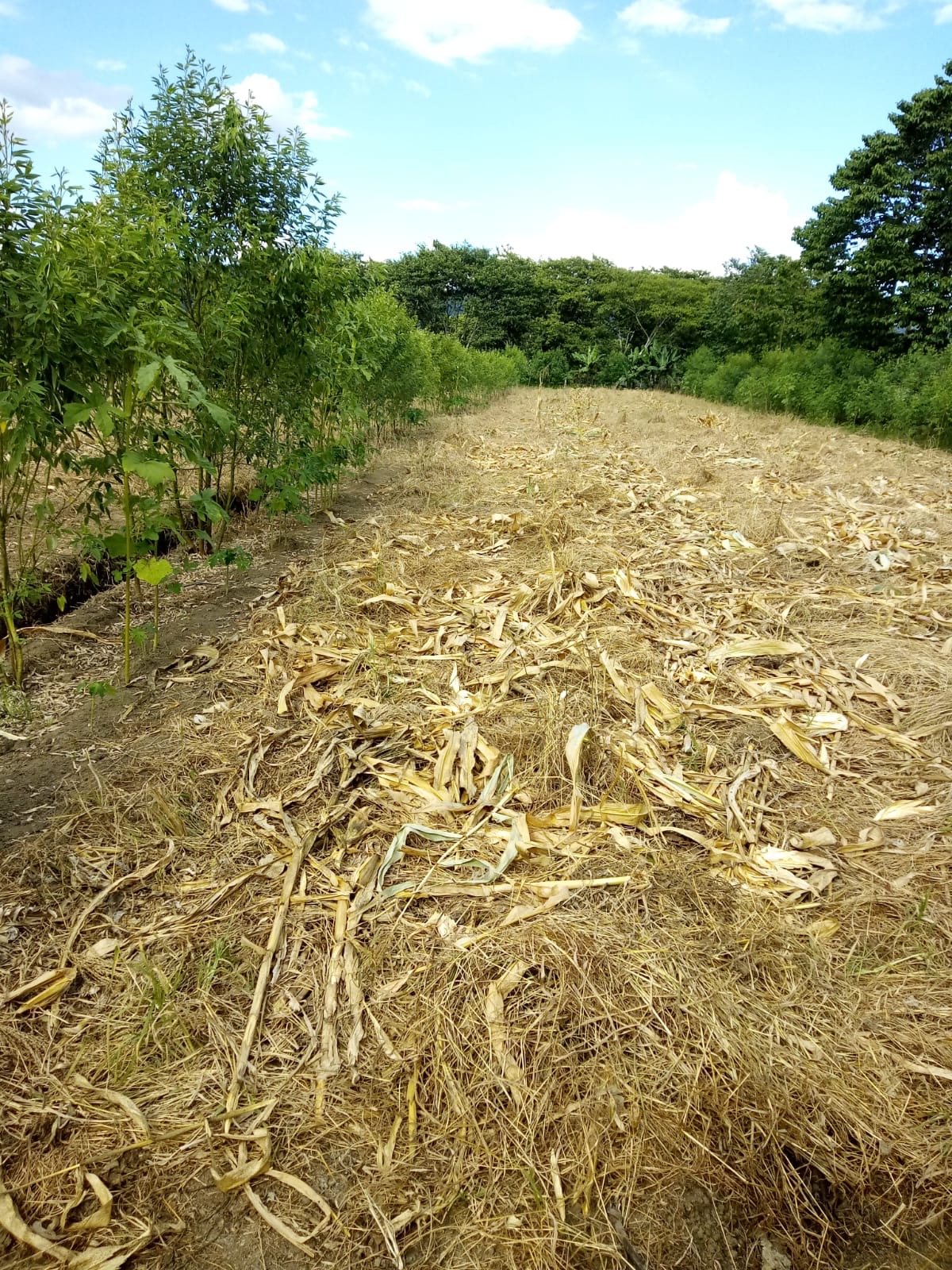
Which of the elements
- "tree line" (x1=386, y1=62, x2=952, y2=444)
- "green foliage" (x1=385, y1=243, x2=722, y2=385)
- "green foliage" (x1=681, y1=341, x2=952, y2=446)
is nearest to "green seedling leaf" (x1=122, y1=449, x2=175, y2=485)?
"tree line" (x1=386, y1=62, x2=952, y2=444)

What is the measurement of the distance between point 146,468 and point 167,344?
90cm

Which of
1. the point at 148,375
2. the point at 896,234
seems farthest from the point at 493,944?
the point at 896,234

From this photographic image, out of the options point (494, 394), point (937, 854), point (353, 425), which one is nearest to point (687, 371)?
point (494, 394)

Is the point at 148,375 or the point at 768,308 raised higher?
the point at 768,308

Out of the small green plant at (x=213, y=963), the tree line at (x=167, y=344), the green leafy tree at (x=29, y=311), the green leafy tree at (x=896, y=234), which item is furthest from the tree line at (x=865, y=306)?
the small green plant at (x=213, y=963)

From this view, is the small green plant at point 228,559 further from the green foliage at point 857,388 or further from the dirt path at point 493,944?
the green foliage at point 857,388

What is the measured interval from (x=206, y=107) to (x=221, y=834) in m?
4.33

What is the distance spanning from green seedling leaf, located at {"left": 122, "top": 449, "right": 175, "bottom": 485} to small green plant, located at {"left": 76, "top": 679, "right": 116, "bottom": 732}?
86cm

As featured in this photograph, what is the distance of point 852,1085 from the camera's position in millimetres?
1670

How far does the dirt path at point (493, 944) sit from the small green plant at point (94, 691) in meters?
0.12

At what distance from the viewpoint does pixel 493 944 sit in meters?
1.91

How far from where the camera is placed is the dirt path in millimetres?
1499

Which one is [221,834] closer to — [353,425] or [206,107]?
[206,107]

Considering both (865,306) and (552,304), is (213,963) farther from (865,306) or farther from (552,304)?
(552,304)
